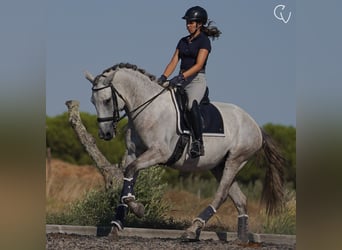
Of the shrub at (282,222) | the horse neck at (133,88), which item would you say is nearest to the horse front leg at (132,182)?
the horse neck at (133,88)

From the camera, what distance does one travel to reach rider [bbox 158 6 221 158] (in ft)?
28.6

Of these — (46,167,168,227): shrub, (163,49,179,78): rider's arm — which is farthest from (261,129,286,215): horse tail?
(163,49,179,78): rider's arm

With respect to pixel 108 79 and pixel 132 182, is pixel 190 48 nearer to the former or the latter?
pixel 108 79

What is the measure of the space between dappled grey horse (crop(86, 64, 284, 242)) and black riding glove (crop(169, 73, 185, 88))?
96mm

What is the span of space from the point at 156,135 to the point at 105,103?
0.64 m

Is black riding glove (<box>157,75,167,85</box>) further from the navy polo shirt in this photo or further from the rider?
the navy polo shirt

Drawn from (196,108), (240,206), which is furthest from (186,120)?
(240,206)

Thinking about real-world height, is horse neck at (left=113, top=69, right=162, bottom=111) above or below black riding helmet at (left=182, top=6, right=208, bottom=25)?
below

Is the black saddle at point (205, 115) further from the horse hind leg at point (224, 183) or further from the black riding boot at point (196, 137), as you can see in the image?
the horse hind leg at point (224, 183)

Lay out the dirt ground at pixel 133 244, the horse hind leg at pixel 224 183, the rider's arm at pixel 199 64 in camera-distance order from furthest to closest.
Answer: the horse hind leg at pixel 224 183
the rider's arm at pixel 199 64
the dirt ground at pixel 133 244

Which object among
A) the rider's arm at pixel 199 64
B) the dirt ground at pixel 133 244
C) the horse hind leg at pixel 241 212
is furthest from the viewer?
the horse hind leg at pixel 241 212

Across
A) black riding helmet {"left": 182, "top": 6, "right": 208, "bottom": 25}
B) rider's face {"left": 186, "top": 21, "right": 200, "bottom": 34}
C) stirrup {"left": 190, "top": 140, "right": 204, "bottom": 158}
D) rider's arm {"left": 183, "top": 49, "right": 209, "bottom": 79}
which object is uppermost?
black riding helmet {"left": 182, "top": 6, "right": 208, "bottom": 25}

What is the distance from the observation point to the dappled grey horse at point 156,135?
8.49 metres
